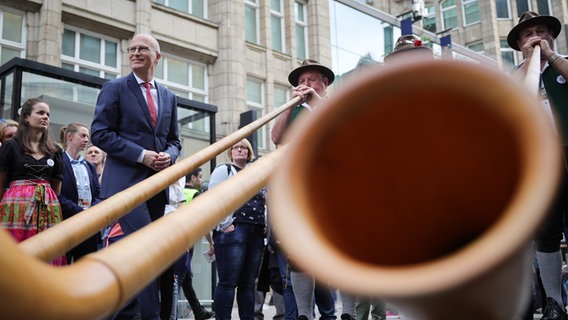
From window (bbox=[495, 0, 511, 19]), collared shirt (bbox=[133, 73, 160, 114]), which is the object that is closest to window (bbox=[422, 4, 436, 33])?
window (bbox=[495, 0, 511, 19])

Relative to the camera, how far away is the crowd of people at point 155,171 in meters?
3.98

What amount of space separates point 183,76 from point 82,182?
45.9 ft

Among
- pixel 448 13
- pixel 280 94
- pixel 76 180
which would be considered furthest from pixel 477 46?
pixel 76 180

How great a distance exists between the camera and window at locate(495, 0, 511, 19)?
114 ft

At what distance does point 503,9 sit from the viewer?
35000 mm

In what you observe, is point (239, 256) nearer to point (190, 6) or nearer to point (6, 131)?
point (6, 131)

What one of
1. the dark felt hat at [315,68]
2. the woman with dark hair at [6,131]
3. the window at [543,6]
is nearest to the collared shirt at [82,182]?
the woman with dark hair at [6,131]

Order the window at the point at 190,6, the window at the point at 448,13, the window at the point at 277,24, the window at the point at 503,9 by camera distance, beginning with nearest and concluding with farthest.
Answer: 1. the window at the point at 190,6
2. the window at the point at 277,24
3. the window at the point at 503,9
4. the window at the point at 448,13

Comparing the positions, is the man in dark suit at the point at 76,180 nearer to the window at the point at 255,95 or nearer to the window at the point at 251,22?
the window at the point at 255,95

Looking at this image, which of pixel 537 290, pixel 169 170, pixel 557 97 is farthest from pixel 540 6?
pixel 169 170

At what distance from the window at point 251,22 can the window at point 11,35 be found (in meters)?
8.13

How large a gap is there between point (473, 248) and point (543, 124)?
27cm

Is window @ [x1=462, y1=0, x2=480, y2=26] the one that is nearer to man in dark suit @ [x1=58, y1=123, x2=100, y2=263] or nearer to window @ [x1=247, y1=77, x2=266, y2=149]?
window @ [x1=247, y1=77, x2=266, y2=149]

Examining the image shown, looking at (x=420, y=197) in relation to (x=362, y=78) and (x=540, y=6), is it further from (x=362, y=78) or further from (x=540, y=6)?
(x=540, y=6)
